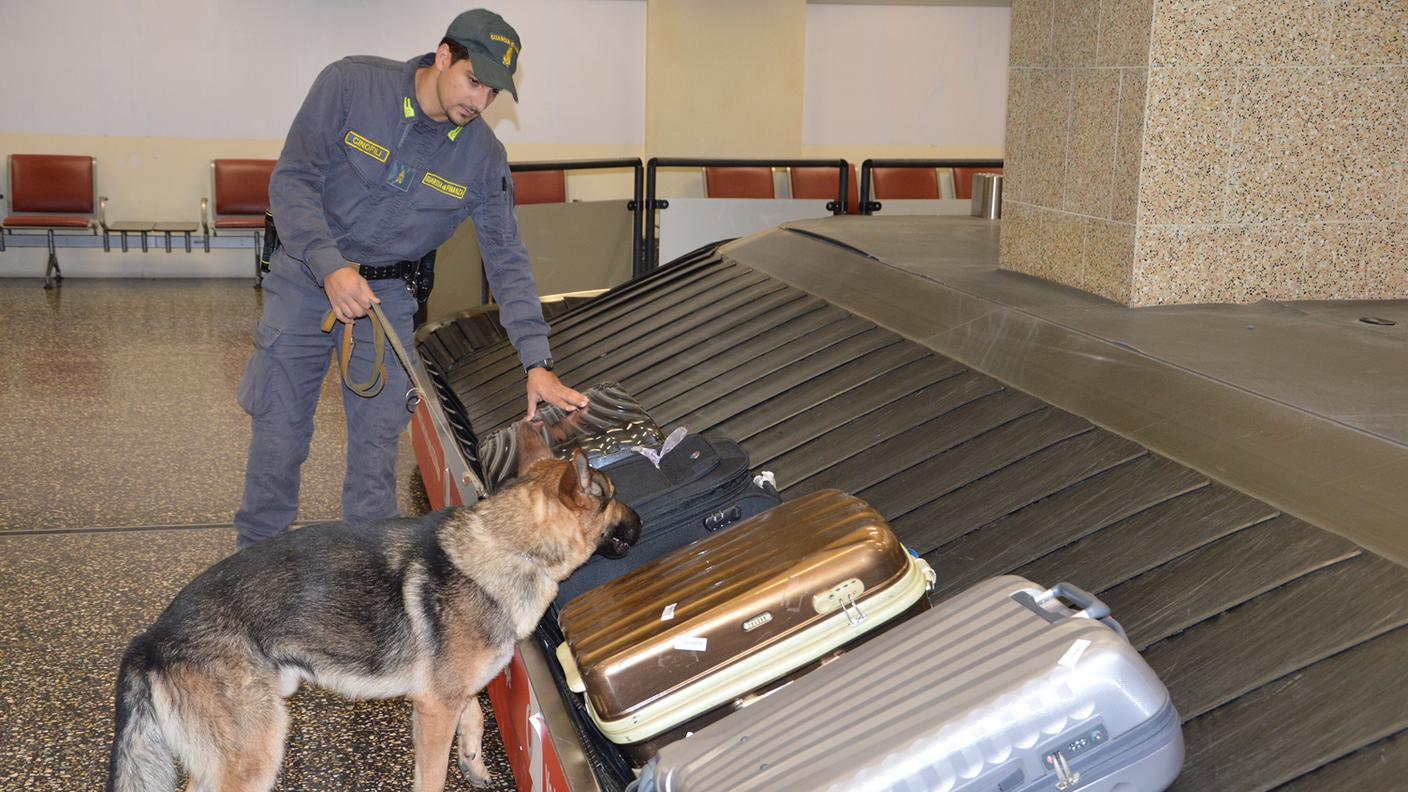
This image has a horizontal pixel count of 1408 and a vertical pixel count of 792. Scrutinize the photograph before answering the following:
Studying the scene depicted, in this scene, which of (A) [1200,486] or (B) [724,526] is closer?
(A) [1200,486]

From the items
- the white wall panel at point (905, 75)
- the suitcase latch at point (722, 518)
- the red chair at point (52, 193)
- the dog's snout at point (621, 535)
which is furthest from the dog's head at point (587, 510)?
the white wall panel at point (905, 75)

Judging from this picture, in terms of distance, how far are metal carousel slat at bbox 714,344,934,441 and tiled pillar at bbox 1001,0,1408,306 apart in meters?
0.76

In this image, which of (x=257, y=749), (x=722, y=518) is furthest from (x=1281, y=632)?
(x=257, y=749)

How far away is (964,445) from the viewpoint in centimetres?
273

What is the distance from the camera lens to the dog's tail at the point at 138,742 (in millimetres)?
1989

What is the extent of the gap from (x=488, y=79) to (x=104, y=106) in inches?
320

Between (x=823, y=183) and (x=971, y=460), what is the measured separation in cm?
720

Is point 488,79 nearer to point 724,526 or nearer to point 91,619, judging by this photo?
point 724,526

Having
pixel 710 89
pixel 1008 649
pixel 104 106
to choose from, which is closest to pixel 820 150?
pixel 710 89

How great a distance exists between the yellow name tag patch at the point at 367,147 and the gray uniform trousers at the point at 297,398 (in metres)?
0.35

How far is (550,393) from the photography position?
10.2 feet

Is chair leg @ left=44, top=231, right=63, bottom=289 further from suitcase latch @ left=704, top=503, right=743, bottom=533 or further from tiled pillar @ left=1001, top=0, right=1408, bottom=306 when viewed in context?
suitcase latch @ left=704, top=503, right=743, bottom=533

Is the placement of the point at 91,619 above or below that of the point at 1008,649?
below

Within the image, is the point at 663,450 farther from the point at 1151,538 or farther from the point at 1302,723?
the point at 1302,723
